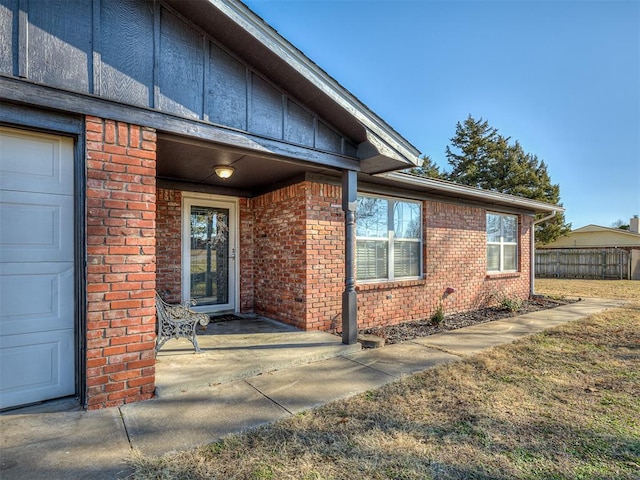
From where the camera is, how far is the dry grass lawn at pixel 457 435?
2033mm

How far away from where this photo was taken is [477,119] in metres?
22.3

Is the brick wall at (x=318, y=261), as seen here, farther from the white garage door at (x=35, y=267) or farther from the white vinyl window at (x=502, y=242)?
the white garage door at (x=35, y=267)

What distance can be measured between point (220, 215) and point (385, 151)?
141 inches

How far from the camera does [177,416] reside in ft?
8.73

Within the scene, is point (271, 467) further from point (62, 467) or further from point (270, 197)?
point (270, 197)

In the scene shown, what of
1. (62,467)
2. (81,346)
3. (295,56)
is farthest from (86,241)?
(295,56)

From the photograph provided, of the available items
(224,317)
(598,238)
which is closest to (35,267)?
(224,317)

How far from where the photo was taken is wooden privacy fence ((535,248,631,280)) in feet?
57.3

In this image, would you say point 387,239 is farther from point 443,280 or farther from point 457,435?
point 457,435

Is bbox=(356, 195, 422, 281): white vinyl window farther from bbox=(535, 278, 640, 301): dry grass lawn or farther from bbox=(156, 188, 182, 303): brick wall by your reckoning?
bbox=(535, 278, 640, 301): dry grass lawn

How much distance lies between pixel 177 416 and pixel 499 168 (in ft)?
76.0

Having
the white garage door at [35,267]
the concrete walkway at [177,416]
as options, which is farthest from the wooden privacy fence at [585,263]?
the white garage door at [35,267]

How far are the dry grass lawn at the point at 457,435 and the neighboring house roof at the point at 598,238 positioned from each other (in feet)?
77.2

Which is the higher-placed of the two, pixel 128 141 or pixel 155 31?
pixel 155 31
